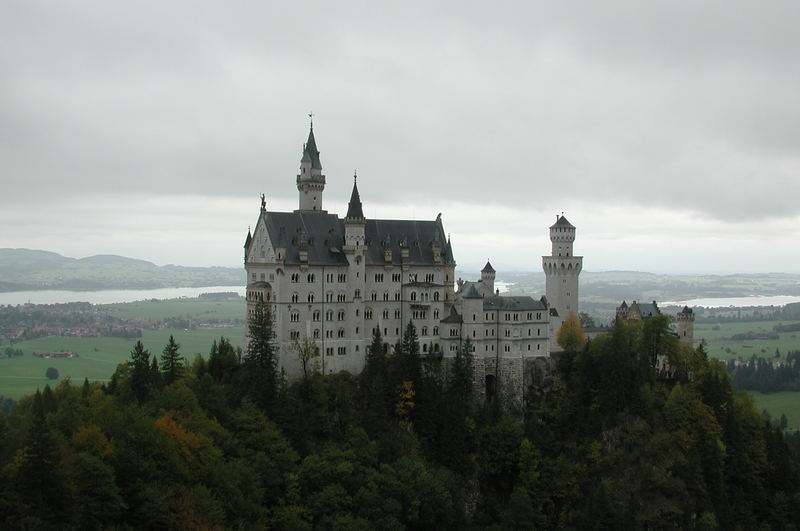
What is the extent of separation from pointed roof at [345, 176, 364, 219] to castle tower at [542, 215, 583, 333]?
2722cm

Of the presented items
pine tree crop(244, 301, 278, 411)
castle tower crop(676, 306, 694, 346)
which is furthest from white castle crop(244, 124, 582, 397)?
castle tower crop(676, 306, 694, 346)

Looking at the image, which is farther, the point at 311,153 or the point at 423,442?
the point at 311,153

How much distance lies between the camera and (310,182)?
332ft

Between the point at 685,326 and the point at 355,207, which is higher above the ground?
the point at 355,207

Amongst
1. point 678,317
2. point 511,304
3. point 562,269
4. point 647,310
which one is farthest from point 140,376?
point 678,317

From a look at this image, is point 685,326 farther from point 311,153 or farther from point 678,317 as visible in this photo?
point 311,153

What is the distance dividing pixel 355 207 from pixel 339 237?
377cm

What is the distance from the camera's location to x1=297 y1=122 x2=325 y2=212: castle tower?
101 m

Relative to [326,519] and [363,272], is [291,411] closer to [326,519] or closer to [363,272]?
[326,519]

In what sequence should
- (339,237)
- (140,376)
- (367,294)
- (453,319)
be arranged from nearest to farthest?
(140,376)
(339,237)
(367,294)
(453,319)

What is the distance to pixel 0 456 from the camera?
68.2m

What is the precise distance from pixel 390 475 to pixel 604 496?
71.4 ft

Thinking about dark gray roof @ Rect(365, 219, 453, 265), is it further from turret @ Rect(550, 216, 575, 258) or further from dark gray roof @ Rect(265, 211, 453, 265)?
turret @ Rect(550, 216, 575, 258)

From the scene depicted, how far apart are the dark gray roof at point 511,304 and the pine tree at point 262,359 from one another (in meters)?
24.6
